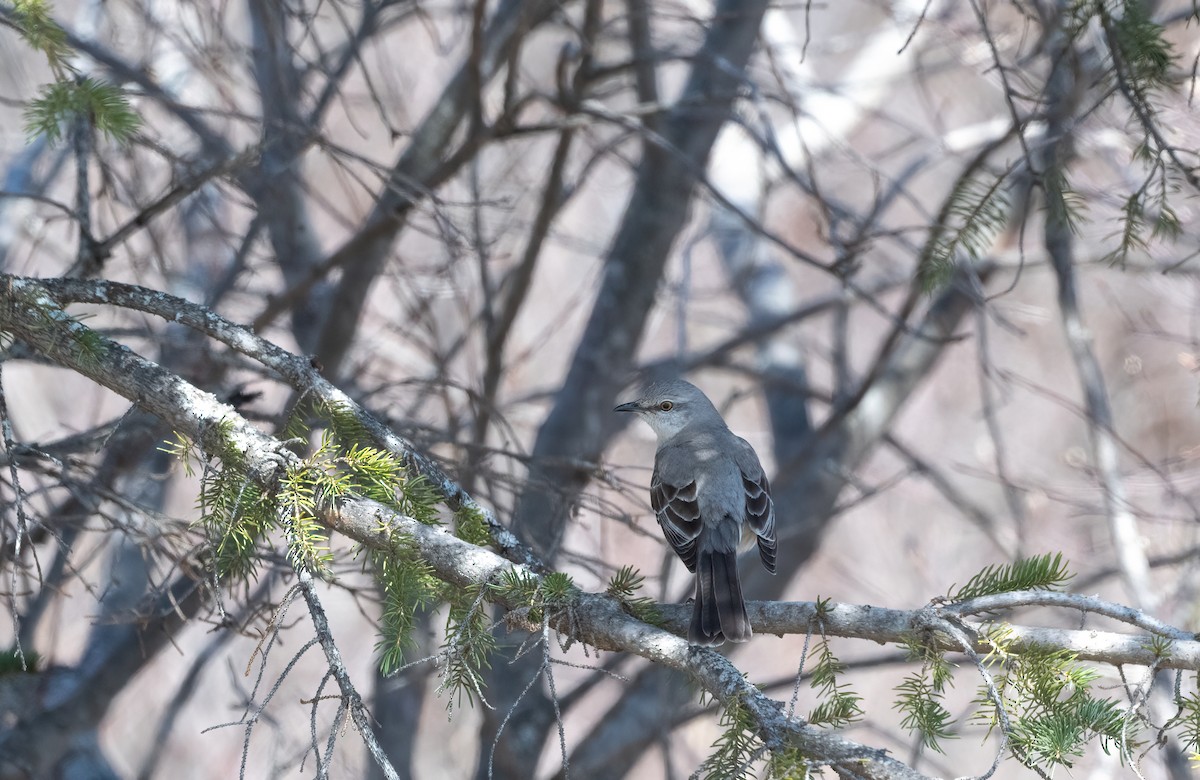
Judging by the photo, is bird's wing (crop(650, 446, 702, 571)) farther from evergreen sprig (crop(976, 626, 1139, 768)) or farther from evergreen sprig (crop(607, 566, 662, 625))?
evergreen sprig (crop(976, 626, 1139, 768))

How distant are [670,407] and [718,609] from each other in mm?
2331

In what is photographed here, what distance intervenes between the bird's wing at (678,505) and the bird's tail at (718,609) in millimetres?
367

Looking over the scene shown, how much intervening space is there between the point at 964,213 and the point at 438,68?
1198cm

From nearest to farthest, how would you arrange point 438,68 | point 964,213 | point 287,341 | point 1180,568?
point 964,213
point 1180,568
point 287,341
point 438,68

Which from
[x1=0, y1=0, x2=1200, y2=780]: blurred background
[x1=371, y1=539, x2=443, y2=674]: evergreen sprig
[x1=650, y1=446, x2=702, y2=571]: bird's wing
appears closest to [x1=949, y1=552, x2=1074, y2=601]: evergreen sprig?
[x1=0, y1=0, x2=1200, y2=780]: blurred background

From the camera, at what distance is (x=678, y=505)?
4.74 m

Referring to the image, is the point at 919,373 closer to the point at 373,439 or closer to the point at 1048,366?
the point at 373,439

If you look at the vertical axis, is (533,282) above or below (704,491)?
above

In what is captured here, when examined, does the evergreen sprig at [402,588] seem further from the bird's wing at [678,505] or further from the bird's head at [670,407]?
the bird's head at [670,407]

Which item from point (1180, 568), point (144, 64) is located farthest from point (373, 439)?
point (1180, 568)

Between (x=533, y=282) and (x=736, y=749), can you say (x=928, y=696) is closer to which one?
(x=736, y=749)

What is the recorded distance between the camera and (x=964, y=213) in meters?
3.75

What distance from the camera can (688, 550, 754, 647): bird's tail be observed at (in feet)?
10.6

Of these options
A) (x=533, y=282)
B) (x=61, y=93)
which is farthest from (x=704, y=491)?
(x=533, y=282)
